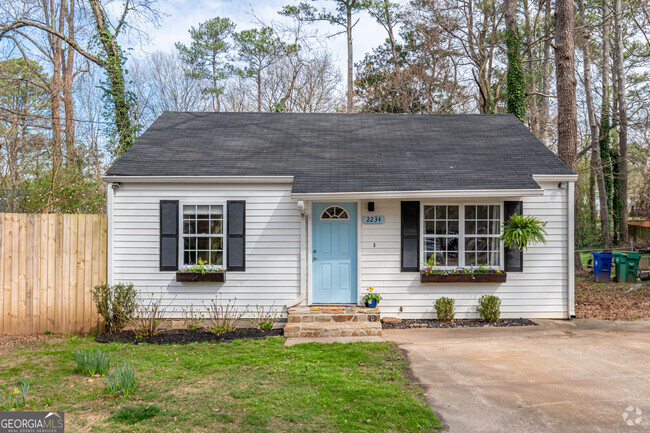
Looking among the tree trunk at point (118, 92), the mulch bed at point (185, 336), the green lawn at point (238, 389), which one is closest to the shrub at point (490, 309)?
the green lawn at point (238, 389)

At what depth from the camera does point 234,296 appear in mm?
7562

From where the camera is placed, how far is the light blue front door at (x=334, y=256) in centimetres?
761

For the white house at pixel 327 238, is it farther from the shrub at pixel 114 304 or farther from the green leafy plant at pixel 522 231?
the shrub at pixel 114 304

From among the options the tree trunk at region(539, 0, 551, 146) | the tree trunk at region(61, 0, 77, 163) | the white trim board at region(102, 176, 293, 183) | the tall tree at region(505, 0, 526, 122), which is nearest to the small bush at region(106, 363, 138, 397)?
the white trim board at region(102, 176, 293, 183)

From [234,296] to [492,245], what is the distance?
477 centimetres

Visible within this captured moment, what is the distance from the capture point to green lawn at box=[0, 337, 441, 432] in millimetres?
3486

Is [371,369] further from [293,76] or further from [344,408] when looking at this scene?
[293,76]

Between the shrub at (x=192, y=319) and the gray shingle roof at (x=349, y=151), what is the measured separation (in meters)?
2.45

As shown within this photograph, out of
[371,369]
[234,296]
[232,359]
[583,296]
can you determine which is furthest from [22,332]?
[583,296]

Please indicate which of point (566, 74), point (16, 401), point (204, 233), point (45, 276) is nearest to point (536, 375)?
point (16, 401)

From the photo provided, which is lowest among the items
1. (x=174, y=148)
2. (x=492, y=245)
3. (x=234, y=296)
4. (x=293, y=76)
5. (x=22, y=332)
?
(x=22, y=332)

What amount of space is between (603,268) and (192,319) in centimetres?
1057

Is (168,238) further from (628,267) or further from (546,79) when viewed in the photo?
(546,79)

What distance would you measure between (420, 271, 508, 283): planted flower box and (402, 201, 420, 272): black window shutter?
258 millimetres
